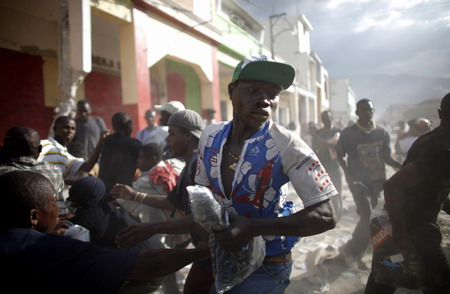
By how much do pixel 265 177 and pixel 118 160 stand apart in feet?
9.13

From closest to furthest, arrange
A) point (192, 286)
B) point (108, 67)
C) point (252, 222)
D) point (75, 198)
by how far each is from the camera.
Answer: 1. point (252, 222)
2. point (192, 286)
3. point (75, 198)
4. point (108, 67)

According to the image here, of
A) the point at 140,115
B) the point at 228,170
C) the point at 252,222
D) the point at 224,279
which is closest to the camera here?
the point at 252,222

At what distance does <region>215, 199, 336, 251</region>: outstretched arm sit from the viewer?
125 cm

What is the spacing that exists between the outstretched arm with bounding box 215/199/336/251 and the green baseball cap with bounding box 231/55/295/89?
0.61 m

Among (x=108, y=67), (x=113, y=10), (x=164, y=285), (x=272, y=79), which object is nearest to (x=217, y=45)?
(x=108, y=67)

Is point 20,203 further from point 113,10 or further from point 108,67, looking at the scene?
point 108,67

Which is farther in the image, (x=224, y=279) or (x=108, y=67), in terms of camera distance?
(x=108, y=67)

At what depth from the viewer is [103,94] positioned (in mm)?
8883

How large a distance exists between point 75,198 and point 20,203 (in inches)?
38.7

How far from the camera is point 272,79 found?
4.91 feet

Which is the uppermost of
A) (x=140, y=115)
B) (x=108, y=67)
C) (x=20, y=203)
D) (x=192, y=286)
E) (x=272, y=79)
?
(x=108, y=67)

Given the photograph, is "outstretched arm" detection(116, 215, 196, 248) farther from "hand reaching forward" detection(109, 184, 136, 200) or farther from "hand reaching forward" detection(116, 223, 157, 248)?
"hand reaching forward" detection(109, 184, 136, 200)

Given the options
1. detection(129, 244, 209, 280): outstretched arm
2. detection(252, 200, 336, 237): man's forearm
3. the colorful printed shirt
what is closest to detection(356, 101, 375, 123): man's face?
the colorful printed shirt

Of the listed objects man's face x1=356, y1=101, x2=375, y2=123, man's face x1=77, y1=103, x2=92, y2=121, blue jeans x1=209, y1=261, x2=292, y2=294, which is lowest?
blue jeans x1=209, y1=261, x2=292, y2=294
